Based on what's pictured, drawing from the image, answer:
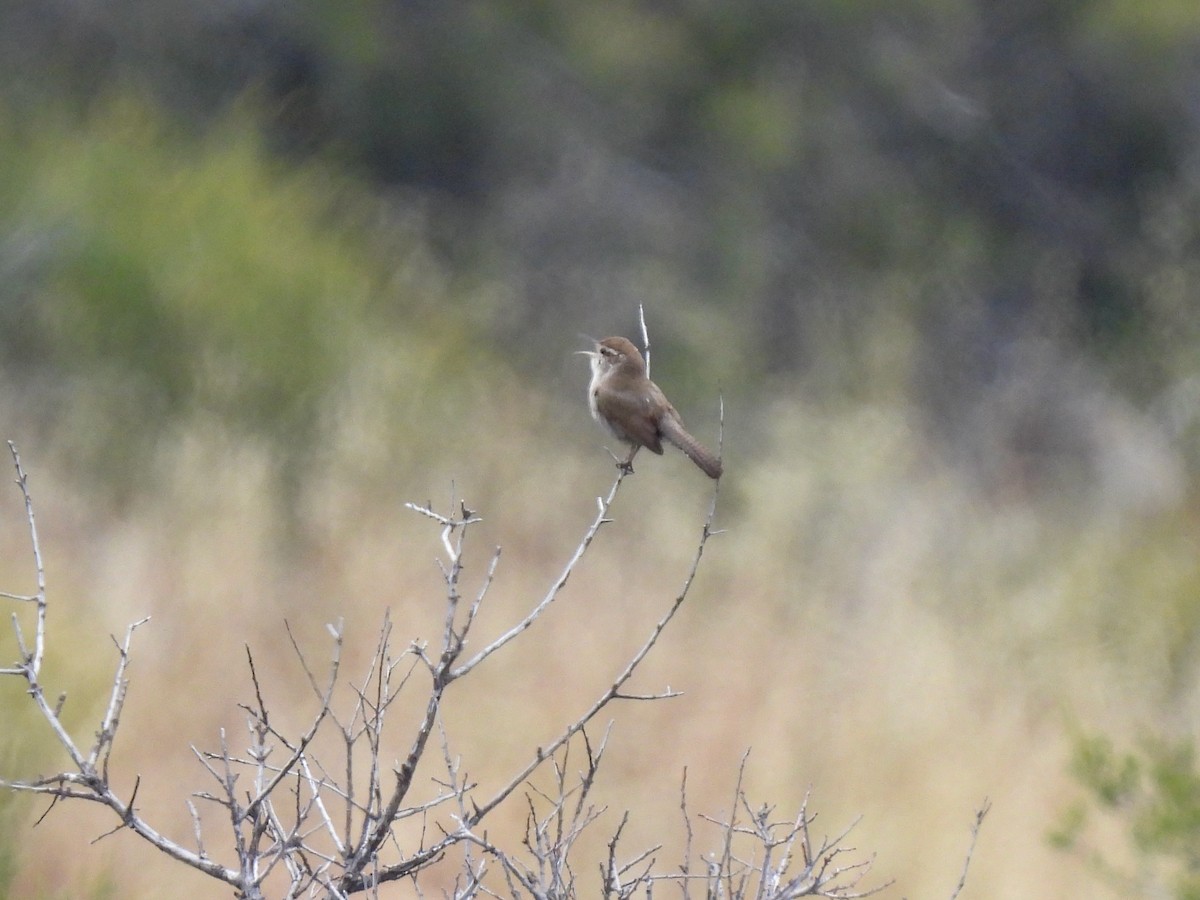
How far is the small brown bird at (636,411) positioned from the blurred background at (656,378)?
861 mm

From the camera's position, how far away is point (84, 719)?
4.52 meters

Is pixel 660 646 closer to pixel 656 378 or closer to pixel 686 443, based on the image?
pixel 686 443

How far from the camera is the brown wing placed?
4727mm

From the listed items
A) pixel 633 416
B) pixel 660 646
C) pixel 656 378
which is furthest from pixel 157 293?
pixel 633 416

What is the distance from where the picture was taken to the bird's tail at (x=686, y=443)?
4473mm

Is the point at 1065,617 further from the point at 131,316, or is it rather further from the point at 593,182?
the point at 593,182

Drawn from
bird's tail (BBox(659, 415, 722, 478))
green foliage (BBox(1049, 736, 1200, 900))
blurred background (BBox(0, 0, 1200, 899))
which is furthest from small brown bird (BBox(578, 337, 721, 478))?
green foliage (BBox(1049, 736, 1200, 900))

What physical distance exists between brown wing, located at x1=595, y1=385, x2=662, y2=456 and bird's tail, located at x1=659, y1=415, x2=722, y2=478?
0.03 meters

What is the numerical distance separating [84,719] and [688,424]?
7.54m

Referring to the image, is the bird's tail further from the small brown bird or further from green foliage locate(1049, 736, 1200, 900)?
green foliage locate(1049, 736, 1200, 900)

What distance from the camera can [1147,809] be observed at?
14.3 feet

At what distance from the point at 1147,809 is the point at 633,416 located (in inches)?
66.1

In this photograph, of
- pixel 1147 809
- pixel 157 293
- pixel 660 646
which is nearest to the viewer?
pixel 1147 809

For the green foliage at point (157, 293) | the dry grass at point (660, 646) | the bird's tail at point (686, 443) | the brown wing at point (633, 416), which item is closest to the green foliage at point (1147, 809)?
the dry grass at point (660, 646)
